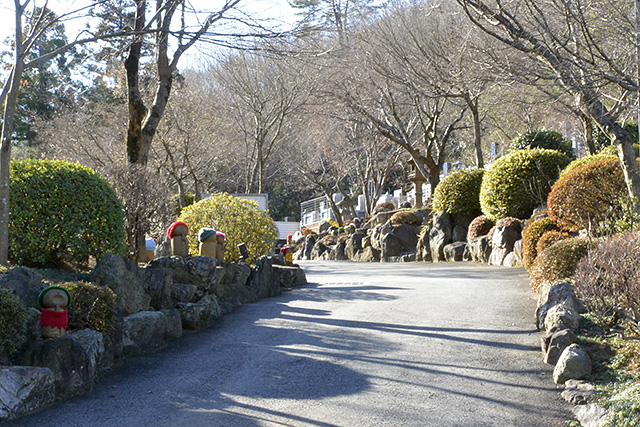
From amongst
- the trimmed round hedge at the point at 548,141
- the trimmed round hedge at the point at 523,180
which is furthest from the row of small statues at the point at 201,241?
the trimmed round hedge at the point at 548,141

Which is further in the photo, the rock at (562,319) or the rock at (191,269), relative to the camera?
the rock at (191,269)

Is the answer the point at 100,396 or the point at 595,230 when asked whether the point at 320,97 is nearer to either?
the point at 595,230

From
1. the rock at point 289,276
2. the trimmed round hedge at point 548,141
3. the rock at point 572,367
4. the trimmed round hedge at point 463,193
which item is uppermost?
the trimmed round hedge at point 548,141

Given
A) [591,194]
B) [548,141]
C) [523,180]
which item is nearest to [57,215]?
[591,194]

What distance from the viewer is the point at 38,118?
87.4 ft

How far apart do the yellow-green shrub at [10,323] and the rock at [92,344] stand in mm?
503

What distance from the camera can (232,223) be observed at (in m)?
12.5

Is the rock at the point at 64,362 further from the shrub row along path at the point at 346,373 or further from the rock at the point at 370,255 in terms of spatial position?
the rock at the point at 370,255

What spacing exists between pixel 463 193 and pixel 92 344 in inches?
585

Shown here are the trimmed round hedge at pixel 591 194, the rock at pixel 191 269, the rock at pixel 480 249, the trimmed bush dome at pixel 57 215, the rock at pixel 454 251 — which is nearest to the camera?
the trimmed bush dome at pixel 57 215

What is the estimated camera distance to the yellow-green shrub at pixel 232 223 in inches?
491

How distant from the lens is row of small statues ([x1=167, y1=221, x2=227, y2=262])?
9711 mm

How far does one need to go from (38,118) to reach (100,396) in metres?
24.4

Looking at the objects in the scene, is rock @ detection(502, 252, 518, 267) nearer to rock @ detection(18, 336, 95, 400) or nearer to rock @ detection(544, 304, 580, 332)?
rock @ detection(544, 304, 580, 332)
